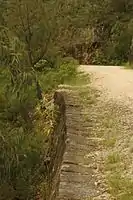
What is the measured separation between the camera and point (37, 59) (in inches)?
553

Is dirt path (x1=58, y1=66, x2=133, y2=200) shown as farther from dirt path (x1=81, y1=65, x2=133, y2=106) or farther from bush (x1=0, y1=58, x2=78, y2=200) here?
bush (x1=0, y1=58, x2=78, y2=200)

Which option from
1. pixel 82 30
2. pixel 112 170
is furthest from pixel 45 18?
pixel 82 30

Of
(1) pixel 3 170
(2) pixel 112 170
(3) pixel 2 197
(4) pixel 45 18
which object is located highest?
(4) pixel 45 18

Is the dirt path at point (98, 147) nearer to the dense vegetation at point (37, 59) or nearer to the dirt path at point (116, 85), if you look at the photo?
the dirt path at point (116, 85)

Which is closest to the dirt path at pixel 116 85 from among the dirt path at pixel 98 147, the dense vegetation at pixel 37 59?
the dirt path at pixel 98 147

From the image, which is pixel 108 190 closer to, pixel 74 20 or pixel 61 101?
pixel 61 101

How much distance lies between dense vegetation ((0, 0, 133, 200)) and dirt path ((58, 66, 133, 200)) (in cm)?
88

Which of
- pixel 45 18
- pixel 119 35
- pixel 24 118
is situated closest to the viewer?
pixel 24 118

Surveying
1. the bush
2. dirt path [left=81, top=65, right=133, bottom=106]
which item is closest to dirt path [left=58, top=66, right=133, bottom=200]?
dirt path [left=81, top=65, right=133, bottom=106]

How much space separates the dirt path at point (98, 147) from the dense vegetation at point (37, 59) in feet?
2.90

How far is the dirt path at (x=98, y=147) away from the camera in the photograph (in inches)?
216

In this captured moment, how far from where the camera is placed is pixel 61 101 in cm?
987

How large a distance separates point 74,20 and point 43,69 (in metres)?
9.12

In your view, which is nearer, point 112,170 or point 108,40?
point 112,170
